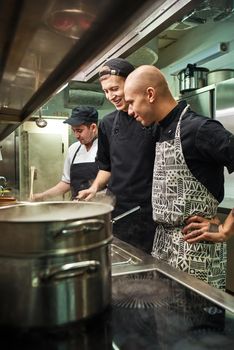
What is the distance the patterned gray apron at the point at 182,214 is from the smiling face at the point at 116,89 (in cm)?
53

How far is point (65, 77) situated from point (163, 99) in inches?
30.0

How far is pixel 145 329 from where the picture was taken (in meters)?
0.66

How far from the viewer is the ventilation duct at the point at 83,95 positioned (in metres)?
4.32

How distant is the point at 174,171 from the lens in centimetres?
141

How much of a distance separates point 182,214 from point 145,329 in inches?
28.7

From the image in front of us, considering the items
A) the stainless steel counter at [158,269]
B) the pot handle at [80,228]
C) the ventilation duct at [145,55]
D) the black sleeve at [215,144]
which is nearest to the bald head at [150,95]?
the black sleeve at [215,144]

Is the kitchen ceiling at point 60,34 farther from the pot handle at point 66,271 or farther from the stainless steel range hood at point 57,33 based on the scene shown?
the pot handle at point 66,271

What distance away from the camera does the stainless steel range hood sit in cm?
51

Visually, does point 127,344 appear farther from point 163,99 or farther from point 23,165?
point 23,165

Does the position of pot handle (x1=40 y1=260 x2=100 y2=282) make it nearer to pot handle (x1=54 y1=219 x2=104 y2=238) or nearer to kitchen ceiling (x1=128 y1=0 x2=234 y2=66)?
pot handle (x1=54 y1=219 x2=104 y2=238)

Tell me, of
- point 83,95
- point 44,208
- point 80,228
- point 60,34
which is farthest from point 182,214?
point 83,95

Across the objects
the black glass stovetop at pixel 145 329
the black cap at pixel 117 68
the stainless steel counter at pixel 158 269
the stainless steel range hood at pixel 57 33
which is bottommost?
the black glass stovetop at pixel 145 329

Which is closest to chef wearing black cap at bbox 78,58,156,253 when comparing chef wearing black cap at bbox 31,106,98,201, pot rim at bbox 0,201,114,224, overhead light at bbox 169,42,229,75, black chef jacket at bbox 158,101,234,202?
black chef jacket at bbox 158,101,234,202

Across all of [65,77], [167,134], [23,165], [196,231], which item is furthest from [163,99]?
[23,165]
